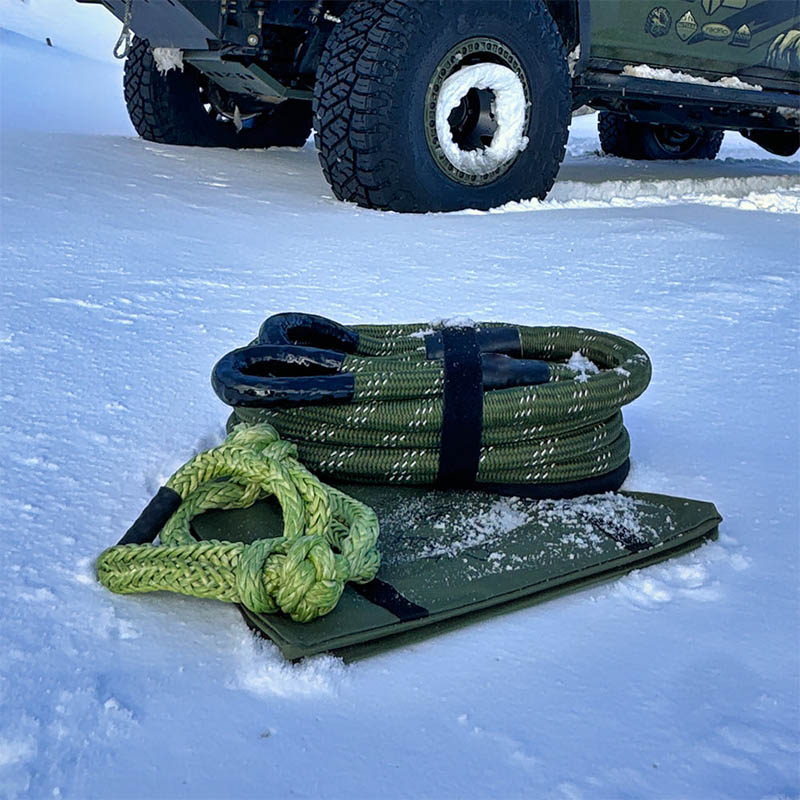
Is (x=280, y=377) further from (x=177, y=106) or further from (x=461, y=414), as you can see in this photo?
(x=177, y=106)

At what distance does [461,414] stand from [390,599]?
1.05 ft

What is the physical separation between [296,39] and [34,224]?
163 cm

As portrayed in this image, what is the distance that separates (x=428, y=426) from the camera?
1.26m

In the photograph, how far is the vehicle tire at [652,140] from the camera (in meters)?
6.07

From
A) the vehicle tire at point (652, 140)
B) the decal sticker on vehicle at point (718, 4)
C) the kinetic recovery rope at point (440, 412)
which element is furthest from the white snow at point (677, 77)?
the kinetic recovery rope at point (440, 412)

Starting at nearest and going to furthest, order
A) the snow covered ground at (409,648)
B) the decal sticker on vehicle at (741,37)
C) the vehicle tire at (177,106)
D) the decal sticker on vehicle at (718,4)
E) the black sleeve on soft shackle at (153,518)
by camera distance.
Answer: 1. the snow covered ground at (409,648)
2. the black sleeve on soft shackle at (153,518)
3. the decal sticker on vehicle at (718,4)
4. the decal sticker on vehicle at (741,37)
5. the vehicle tire at (177,106)

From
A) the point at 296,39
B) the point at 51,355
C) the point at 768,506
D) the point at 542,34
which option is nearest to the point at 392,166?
the point at 542,34

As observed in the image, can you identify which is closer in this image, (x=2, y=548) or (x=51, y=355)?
(x=2, y=548)

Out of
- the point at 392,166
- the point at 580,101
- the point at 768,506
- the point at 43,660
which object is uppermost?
the point at 580,101

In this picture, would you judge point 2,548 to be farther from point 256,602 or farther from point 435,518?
point 435,518

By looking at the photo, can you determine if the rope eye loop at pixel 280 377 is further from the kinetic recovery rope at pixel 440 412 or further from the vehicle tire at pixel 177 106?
the vehicle tire at pixel 177 106

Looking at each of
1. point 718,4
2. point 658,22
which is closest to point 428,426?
point 658,22

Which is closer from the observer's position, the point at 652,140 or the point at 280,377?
the point at 280,377

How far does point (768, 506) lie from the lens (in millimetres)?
1334
